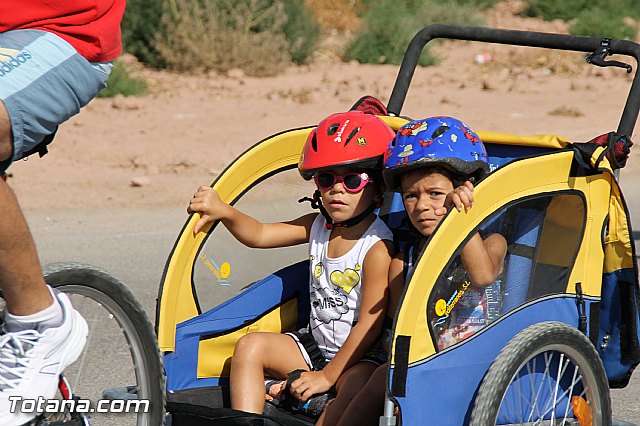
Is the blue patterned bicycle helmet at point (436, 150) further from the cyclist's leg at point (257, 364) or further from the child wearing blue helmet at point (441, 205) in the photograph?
the cyclist's leg at point (257, 364)

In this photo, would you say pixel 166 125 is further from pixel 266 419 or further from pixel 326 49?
pixel 266 419

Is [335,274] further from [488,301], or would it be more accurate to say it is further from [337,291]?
[488,301]

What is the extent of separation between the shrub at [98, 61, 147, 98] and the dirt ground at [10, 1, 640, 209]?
17 centimetres

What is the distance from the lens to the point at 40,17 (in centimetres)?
265

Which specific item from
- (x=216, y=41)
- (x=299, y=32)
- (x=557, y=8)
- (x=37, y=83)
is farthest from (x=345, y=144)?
(x=557, y=8)

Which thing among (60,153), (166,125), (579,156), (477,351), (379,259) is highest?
(166,125)

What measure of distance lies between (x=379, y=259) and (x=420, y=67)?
11.7m

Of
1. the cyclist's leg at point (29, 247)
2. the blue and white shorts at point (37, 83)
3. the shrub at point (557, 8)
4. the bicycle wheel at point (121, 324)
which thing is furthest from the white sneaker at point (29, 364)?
the shrub at point (557, 8)

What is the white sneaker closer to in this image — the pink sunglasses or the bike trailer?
the bike trailer

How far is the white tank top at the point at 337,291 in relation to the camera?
11.1 ft

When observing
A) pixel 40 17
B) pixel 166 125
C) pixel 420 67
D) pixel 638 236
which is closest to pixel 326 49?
pixel 420 67

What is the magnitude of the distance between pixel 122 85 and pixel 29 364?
388 inches

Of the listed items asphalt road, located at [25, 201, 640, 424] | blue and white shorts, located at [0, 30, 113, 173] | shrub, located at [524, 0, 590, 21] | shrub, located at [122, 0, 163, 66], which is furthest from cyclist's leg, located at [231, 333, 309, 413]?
shrub, located at [524, 0, 590, 21]

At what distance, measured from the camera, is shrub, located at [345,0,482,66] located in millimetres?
15219
